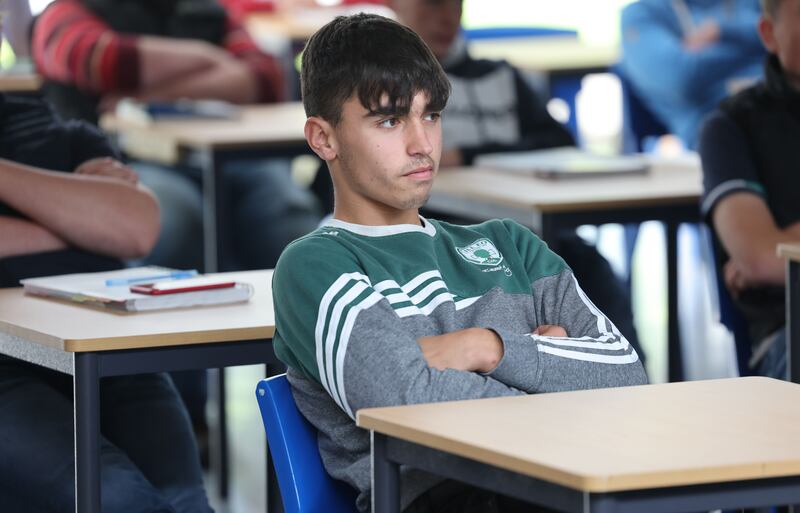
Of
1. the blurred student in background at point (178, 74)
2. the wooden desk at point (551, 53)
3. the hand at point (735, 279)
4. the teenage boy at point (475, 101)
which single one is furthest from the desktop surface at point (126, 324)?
the wooden desk at point (551, 53)

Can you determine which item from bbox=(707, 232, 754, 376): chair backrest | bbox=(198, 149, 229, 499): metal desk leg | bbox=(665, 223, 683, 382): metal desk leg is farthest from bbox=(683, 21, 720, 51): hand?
bbox=(707, 232, 754, 376): chair backrest

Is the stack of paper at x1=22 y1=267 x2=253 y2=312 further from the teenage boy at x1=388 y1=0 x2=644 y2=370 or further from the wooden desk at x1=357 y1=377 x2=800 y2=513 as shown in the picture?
the teenage boy at x1=388 y1=0 x2=644 y2=370

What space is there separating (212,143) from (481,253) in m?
2.17

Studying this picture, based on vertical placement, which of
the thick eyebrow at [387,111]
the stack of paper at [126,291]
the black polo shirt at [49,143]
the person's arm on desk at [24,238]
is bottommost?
the stack of paper at [126,291]

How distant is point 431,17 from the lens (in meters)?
4.10

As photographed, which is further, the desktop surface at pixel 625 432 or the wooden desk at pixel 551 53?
the wooden desk at pixel 551 53

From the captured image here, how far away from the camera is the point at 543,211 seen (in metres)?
3.31

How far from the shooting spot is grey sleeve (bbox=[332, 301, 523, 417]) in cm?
178

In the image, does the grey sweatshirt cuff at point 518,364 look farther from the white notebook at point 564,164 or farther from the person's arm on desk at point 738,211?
the white notebook at point 564,164

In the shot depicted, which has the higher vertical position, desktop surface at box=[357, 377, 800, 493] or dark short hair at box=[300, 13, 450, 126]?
dark short hair at box=[300, 13, 450, 126]

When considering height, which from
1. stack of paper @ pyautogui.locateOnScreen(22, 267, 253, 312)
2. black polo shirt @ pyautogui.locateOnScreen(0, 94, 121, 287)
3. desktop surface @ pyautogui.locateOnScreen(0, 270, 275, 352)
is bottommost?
desktop surface @ pyautogui.locateOnScreen(0, 270, 275, 352)

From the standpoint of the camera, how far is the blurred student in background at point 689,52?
5707 millimetres

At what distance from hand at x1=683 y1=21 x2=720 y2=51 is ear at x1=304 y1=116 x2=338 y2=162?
3976 millimetres

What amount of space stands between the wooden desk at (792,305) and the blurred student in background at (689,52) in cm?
300
